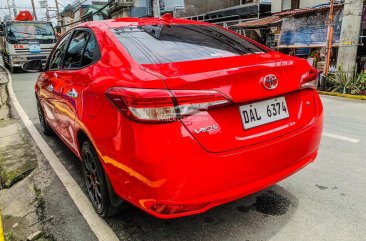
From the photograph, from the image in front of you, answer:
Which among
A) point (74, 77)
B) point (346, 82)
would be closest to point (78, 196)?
point (74, 77)

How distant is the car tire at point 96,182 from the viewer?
9.00 ft

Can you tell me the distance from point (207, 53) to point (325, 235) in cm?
168

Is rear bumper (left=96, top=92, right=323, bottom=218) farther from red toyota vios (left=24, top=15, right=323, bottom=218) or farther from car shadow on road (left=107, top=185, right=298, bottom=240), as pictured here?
car shadow on road (left=107, top=185, right=298, bottom=240)

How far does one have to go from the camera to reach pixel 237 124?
2281mm

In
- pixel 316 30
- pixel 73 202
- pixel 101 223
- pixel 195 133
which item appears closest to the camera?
pixel 195 133

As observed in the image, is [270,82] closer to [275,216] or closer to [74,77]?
[275,216]

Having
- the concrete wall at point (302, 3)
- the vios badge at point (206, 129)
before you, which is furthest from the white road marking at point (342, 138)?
the concrete wall at point (302, 3)

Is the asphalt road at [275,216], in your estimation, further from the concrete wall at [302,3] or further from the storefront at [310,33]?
the concrete wall at [302,3]

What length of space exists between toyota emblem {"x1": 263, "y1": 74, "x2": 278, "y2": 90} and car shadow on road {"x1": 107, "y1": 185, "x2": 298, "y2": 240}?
1.15m

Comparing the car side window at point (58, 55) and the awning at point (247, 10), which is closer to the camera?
the car side window at point (58, 55)

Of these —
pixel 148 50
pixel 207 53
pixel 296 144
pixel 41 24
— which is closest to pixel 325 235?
pixel 296 144

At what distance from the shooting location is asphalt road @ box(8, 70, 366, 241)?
2666 millimetres

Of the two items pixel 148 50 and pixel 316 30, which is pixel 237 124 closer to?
pixel 148 50

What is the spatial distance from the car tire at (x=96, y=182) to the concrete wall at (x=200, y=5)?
27375 mm
